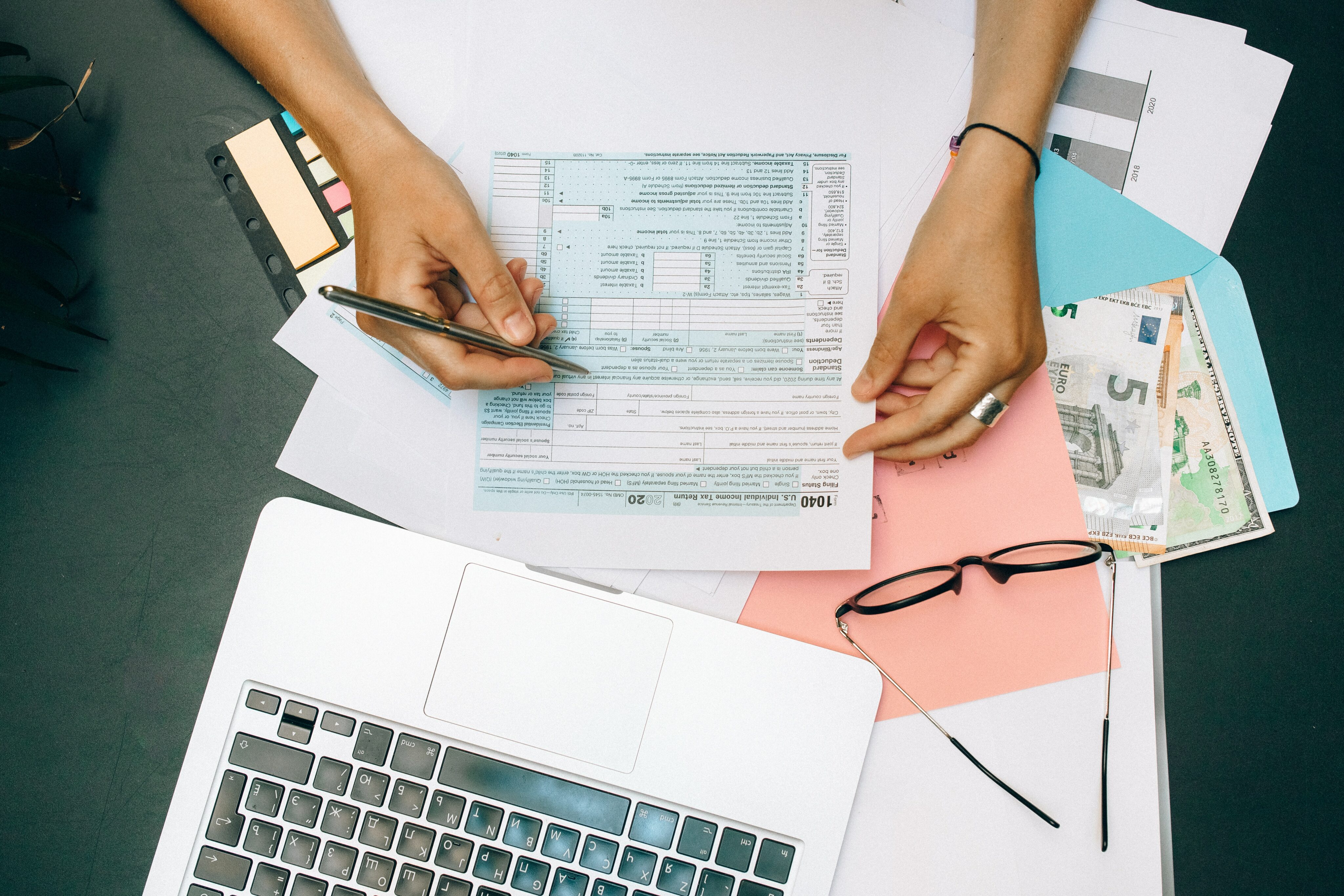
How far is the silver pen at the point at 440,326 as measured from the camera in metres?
0.45

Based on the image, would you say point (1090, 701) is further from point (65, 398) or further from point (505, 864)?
point (65, 398)

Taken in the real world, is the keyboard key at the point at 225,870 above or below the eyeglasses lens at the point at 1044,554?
below

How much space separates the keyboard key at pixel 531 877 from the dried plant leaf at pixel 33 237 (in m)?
0.65

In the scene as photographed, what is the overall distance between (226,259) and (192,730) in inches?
17.1

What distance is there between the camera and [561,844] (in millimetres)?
562

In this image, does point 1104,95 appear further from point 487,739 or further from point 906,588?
point 487,739

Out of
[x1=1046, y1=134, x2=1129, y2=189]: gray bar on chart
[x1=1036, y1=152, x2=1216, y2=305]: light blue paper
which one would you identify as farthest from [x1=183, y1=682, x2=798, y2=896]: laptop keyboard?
[x1=1046, y1=134, x2=1129, y2=189]: gray bar on chart

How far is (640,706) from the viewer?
583mm

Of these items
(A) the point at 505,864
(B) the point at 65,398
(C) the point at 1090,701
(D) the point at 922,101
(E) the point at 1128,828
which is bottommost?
(A) the point at 505,864

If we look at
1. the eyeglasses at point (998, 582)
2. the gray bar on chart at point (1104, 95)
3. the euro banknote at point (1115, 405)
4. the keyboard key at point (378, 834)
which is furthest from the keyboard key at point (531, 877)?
the gray bar on chart at point (1104, 95)

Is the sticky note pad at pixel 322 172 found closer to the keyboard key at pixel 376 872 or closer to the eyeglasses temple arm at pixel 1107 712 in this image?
the keyboard key at pixel 376 872

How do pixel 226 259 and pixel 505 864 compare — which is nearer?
pixel 505 864

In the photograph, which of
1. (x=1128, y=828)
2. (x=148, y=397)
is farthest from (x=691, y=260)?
(x=1128, y=828)

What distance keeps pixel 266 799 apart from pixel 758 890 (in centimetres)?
40
